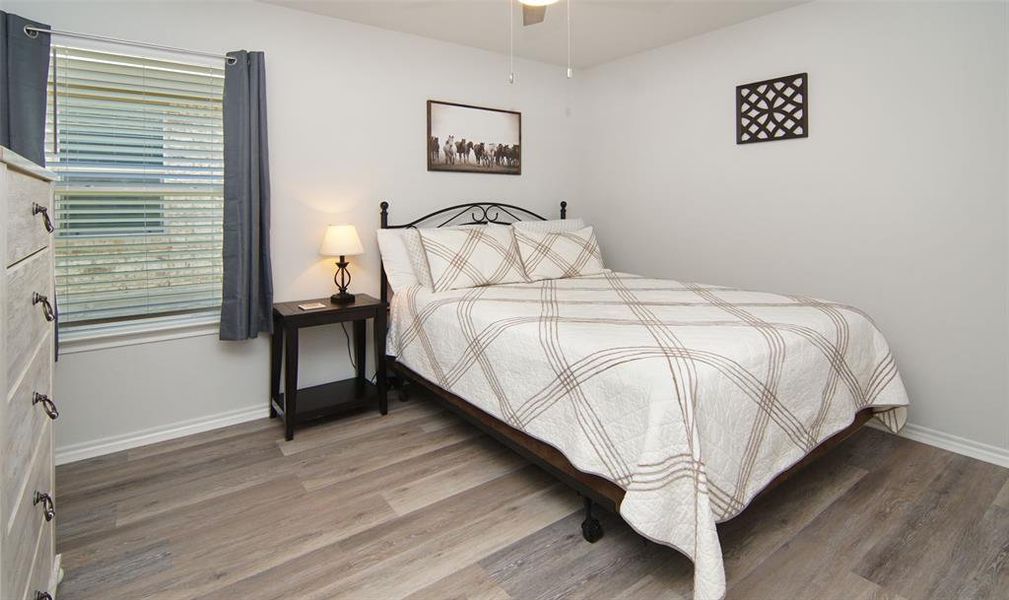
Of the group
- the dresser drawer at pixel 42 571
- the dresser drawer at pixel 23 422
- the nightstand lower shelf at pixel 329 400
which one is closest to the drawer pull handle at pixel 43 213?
the dresser drawer at pixel 23 422

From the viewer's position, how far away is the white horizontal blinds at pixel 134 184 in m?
2.54

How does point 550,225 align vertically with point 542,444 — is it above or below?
above

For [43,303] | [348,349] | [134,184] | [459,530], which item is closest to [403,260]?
[348,349]

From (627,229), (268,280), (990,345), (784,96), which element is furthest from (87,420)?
(990,345)

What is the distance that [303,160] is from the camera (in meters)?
3.22

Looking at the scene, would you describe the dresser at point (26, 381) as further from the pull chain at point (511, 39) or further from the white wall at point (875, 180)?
the white wall at point (875, 180)

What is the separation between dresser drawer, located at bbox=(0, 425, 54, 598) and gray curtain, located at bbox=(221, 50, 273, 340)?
1.36 meters

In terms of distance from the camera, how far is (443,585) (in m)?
A: 1.75

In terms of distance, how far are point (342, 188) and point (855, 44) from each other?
3.08 metres

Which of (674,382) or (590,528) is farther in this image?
(590,528)

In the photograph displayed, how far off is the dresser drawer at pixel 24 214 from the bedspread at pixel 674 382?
1.58 m

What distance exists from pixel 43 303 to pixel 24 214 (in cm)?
32

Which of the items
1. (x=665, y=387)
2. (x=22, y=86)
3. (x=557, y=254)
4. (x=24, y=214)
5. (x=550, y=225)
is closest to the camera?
(x=24, y=214)

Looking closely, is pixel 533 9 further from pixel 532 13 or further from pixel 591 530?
pixel 591 530
